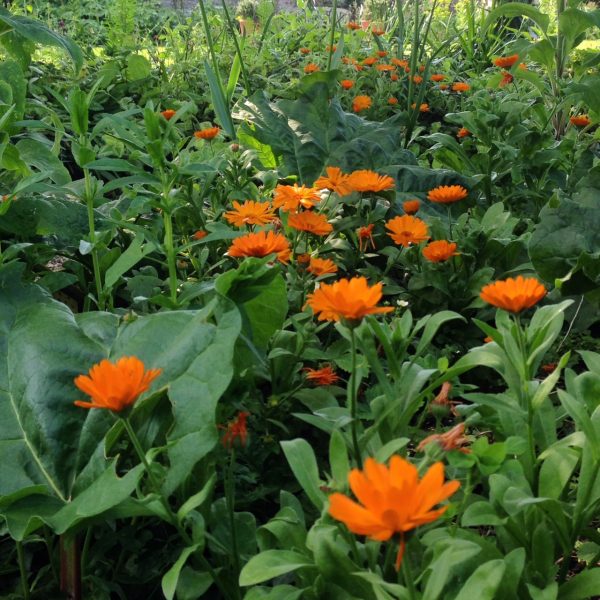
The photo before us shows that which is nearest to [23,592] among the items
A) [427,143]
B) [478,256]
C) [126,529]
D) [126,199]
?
[126,529]

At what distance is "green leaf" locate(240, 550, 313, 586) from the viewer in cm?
106

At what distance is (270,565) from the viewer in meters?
1.09

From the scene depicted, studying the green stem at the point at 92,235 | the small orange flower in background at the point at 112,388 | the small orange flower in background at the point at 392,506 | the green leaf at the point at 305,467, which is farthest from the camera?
the green stem at the point at 92,235

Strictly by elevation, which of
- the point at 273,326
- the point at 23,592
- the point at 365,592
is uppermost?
the point at 273,326

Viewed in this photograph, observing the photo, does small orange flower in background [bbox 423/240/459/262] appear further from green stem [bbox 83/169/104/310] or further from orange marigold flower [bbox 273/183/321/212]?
green stem [bbox 83/169/104/310]

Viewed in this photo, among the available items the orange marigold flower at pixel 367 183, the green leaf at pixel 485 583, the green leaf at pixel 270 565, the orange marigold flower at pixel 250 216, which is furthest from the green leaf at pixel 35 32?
the green leaf at pixel 485 583

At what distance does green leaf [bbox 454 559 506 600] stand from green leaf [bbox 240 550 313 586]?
223 mm

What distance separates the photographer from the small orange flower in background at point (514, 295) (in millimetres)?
1120

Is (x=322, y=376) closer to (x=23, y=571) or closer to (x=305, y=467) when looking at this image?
(x=305, y=467)

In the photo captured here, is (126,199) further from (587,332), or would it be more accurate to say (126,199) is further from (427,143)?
(427,143)

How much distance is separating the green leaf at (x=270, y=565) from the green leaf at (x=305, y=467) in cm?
10

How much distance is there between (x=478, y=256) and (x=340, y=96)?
273 cm

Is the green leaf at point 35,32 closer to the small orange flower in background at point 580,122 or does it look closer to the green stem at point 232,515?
the green stem at point 232,515

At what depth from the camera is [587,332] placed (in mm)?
2252
